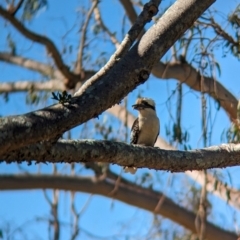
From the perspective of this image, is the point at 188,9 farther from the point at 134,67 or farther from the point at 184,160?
the point at 184,160

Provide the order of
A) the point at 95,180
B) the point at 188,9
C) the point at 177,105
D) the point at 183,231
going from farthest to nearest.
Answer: the point at 183,231 < the point at 95,180 < the point at 177,105 < the point at 188,9

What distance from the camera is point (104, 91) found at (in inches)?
84.3

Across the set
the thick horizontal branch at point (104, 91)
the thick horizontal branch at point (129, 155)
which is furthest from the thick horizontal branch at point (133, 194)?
the thick horizontal branch at point (104, 91)

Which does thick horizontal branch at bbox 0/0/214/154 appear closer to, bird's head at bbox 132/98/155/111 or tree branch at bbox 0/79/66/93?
bird's head at bbox 132/98/155/111

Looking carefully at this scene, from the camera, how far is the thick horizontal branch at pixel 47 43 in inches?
244

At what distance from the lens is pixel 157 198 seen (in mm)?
6770

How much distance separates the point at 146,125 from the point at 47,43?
7.68 feet

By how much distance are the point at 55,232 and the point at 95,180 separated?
1032mm

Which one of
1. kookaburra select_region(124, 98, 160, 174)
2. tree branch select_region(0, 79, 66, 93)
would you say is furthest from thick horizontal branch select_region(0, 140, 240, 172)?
tree branch select_region(0, 79, 66, 93)

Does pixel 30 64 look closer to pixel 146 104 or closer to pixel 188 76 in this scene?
pixel 188 76

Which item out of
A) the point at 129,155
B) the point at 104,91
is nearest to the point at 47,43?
the point at 129,155

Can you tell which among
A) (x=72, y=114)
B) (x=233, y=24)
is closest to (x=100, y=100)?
(x=72, y=114)

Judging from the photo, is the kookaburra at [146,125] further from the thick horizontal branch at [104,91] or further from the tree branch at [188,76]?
the thick horizontal branch at [104,91]

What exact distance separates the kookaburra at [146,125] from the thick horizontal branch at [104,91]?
65.9 inches
